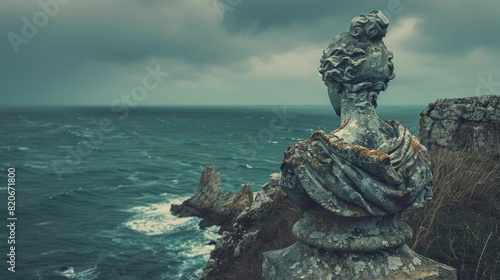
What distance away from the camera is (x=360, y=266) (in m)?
3.11

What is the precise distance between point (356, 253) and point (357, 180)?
0.59m

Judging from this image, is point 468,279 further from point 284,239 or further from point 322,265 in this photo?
point 284,239

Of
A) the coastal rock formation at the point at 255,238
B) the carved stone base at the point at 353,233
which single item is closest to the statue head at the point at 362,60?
the carved stone base at the point at 353,233

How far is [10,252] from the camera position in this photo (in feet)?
70.6

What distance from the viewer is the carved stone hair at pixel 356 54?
10.9 ft

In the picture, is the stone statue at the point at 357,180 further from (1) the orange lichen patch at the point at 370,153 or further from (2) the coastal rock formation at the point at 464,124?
(2) the coastal rock formation at the point at 464,124

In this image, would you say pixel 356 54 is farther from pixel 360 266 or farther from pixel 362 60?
pixel 360 266

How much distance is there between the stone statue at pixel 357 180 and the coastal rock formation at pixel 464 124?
6953 mm

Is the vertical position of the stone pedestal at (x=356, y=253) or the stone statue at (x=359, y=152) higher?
the stone statue at (x=359, y=152)

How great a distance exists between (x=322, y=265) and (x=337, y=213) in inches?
17.8

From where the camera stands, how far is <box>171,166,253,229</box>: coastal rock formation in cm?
2834

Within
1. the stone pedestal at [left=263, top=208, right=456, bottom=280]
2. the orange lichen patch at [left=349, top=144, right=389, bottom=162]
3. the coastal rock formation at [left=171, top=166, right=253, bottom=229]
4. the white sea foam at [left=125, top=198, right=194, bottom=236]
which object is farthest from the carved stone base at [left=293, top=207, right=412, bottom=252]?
the coastal rock formation at [left=171, top=166, right=253, bottom=229]

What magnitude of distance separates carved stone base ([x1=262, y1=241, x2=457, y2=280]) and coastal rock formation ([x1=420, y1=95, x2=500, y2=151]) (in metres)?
6.92

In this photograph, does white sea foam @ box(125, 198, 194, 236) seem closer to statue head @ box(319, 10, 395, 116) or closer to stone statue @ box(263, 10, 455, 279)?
stone statue @ box(263, 10, 455, 279)
